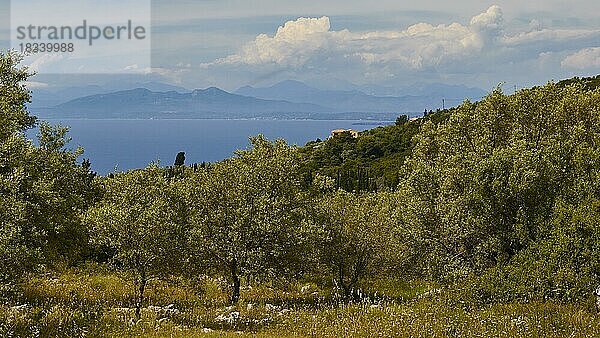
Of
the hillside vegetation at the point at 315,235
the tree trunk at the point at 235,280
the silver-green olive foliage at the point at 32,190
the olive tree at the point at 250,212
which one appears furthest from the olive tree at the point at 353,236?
the silver-green olive foliage at the point at 32,190

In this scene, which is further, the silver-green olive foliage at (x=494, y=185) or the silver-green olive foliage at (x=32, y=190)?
the silver-green olive foliage at (x=494, y=185)

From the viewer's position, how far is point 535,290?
2270 centimetres

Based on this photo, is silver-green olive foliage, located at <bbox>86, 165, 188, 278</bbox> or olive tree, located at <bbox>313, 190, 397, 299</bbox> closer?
silver-green olive foliage, located at <bbox>86, 165, 188, 278</bbox>

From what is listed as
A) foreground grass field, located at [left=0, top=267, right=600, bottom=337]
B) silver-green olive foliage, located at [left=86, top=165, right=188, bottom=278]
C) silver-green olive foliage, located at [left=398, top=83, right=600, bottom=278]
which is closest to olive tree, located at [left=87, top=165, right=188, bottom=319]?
silver-green olive foliage, located at [left=86, top=165, right=188, bottom=278]

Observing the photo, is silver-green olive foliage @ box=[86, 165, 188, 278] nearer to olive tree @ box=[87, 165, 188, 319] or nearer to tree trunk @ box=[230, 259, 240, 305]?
olive tree @ box=[87, 165, 188, 319]

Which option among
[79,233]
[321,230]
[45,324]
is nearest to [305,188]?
[321,230]

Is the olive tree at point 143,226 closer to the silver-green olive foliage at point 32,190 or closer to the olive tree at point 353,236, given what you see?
the silver-green olive foliage at point 32,190

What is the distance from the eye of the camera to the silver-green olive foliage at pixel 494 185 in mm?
24688

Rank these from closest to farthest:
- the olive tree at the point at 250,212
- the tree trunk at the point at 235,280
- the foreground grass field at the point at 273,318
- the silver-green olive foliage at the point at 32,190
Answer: the silver-green olive foliage at the point at 32,190 → the foreground grass field at the point at 273,318 → the olive tree at the point at 250,212 → the tree trunk at the point at 235,280

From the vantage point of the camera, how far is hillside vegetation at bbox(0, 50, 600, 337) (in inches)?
822

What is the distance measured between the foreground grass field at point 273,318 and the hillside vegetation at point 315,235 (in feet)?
0.37

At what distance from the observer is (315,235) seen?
28719mm

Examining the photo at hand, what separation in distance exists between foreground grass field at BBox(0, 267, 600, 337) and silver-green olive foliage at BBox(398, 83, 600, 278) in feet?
9.53

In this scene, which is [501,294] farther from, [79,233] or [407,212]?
[79,233]
